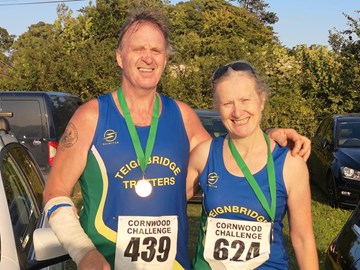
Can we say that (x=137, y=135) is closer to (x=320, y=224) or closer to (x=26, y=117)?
(x=320, y=224)

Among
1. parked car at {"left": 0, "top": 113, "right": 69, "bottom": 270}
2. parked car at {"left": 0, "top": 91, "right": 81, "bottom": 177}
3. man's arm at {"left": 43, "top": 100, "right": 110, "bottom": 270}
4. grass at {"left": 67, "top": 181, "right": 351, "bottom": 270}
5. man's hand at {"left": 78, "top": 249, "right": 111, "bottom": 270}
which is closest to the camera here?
man's hand at {"left": 78, "top": 249, "right": 111, "bottom": 270}

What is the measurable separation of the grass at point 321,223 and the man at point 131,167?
3493mm

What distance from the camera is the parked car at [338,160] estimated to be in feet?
26.6

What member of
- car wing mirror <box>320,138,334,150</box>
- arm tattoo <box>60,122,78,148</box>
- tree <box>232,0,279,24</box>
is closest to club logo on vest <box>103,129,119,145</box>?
arm tattoo <box>60,122,78,148</box>

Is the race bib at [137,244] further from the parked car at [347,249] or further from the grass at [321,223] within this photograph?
the grass at [321,223]

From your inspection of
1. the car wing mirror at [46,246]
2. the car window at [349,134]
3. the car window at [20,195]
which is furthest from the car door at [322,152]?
the car wing mirror at [46,246]

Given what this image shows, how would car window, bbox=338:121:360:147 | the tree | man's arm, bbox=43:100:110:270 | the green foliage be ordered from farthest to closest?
the tree
the green foliage
car window, bbox=338:121:360:147
man's arm, bbox=43:100:110:270

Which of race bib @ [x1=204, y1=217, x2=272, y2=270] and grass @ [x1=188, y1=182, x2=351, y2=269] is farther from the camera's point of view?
grass @ [x1=188, y1=182, x2=351, y2=269]

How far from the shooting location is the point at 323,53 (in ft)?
55.8

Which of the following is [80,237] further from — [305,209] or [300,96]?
[300,96]

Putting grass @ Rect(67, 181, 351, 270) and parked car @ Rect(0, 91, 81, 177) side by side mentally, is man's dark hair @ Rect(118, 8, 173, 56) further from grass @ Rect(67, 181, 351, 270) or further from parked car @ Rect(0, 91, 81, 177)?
parked car @ Rect(0, 91, 81, 177)

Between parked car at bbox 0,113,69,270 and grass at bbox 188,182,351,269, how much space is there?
302 centimetres

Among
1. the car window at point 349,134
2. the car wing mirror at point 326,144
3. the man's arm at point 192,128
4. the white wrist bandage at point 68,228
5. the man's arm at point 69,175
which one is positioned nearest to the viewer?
the white wrist bandage at point 68,228

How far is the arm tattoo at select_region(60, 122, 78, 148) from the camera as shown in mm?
2354
